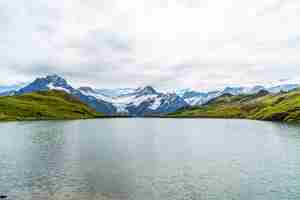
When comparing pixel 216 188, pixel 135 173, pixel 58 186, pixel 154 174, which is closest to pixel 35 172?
pixel 58 186

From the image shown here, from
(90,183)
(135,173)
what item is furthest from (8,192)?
(135,173)

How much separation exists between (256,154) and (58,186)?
60876mm

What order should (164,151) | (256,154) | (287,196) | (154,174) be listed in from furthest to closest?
(164,151)
(256,154)
(154,174)
(287,196)

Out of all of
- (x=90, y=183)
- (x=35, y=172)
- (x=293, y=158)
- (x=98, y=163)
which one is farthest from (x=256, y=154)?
(x=35, y=172)

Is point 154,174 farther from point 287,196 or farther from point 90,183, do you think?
point 287,196

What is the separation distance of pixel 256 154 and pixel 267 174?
28.2 meters

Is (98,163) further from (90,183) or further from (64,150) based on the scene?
(64,150)

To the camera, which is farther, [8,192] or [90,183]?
[90,183]

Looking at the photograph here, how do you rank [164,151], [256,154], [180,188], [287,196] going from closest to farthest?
1. [287,196]
2. [180,188]
3. [256,154]
4. [164,151]

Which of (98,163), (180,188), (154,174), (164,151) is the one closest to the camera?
(180,188)

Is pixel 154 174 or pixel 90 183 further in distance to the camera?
pixel 154 174

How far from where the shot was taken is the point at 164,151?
101 meters

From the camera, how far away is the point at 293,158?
8488 centimetres

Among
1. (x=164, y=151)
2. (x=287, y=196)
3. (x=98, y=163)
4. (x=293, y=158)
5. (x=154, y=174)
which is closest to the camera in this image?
(x=287, y=196)
